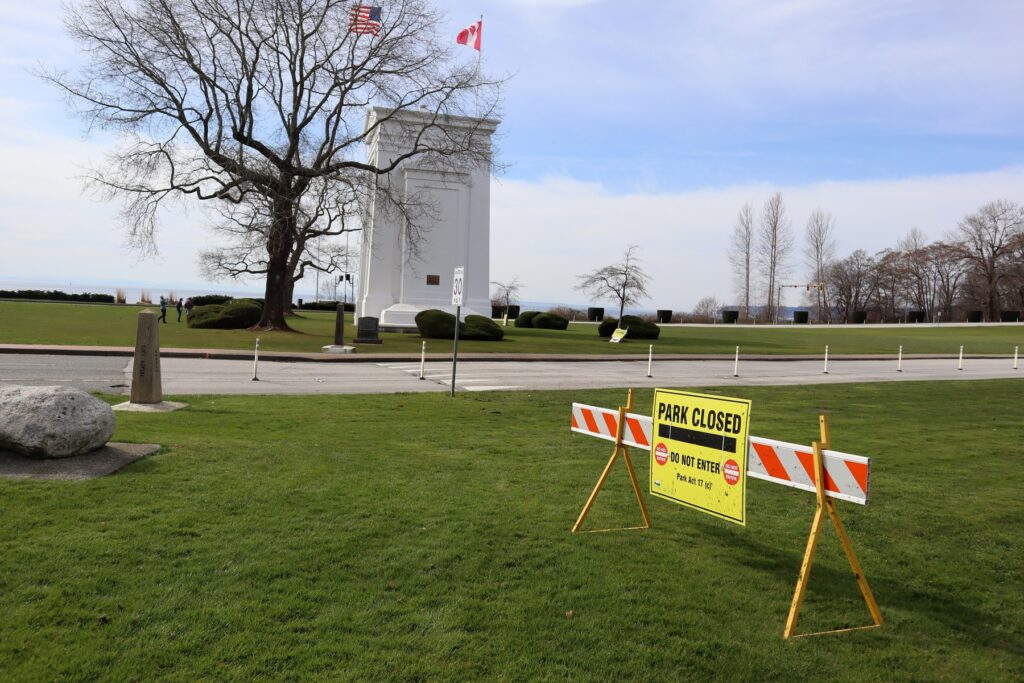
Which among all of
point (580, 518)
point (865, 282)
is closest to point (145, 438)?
point (580, 518)

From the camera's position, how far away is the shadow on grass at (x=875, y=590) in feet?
14.7

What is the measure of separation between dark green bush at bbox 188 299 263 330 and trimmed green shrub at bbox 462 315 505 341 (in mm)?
10599

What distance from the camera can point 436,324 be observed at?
35062mm

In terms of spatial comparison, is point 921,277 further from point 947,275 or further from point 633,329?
point 633,329

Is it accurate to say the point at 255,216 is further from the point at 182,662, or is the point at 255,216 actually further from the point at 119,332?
the point at 182,662

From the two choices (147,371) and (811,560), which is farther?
(147,371)

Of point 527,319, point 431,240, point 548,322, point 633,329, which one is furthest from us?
point 527,319

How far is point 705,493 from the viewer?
5293mm

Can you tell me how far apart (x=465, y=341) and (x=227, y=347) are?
34.6 feet

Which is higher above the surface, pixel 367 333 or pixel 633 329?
pixel 633 329

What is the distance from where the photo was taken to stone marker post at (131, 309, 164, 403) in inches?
474

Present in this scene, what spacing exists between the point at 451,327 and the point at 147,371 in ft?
76.5

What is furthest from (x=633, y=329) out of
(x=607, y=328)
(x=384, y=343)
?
(x=384, y=343)

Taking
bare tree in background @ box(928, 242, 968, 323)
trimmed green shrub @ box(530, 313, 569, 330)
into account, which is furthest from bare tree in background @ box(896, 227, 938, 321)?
trimmed green shrub @ box(530, 313, 569, 330)
